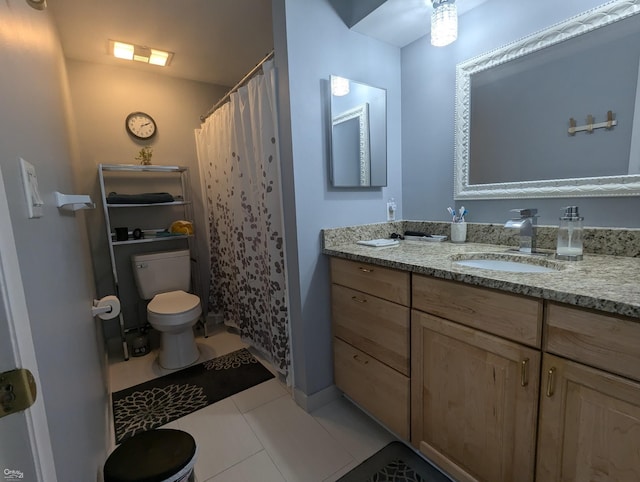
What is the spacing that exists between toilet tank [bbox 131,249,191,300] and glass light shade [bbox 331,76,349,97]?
1775mm

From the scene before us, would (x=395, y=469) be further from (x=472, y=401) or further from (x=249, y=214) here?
(x=249, y=214)

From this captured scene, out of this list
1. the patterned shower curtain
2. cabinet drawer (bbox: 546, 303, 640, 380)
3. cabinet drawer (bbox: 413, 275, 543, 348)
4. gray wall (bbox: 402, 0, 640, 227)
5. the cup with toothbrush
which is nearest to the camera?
cabinet drawer (bbox: 546, 303, 640, 380)

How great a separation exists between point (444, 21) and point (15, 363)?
178 cm

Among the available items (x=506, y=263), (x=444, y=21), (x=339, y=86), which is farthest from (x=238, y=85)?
(x=506, y=263)

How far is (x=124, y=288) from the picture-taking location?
2502mm

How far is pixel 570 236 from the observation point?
1.15 metres

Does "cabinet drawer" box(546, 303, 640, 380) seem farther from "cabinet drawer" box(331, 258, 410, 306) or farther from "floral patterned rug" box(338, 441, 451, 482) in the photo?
"floral patterned rug" box(338, 441, 451, 482)

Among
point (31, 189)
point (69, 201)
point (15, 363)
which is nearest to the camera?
point (15, 363)

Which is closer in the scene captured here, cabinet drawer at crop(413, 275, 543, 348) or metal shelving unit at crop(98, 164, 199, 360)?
cabinet drawer at crop(413, 275, 543, 348)

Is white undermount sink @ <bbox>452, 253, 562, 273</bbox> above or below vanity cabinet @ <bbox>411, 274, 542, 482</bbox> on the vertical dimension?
above

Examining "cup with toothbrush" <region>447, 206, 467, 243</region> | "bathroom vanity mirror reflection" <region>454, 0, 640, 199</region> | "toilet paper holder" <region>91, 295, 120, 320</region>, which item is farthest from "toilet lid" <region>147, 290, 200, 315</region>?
"bathroom vanity mirror reflection" <region>454, 0, 640, 199</region>

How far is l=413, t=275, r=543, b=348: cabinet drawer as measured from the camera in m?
→ 0.85

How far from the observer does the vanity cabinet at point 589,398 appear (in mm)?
698

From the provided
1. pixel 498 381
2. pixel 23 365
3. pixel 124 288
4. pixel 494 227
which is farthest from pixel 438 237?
pixel 124 288
